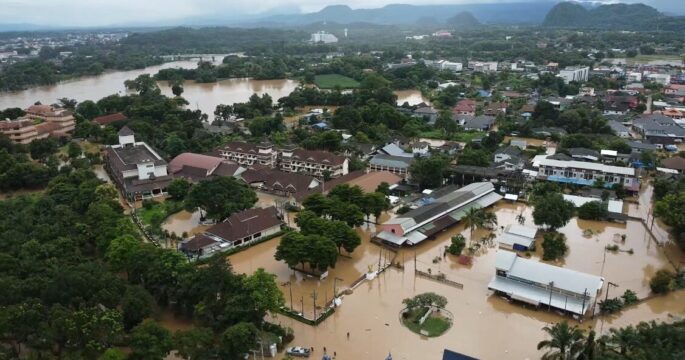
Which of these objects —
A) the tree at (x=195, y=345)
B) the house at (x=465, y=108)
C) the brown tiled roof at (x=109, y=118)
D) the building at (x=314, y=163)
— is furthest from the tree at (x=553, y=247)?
the brown tiled roof at (x=109, y=118)

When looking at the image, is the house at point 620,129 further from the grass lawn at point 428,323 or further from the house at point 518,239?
the grass lawn at point 428,323

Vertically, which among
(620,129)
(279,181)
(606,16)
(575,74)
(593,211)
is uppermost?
(606,16)

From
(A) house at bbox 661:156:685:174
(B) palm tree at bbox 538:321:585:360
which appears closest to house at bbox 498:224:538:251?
(B) palm tree at bbox 538:321:585:360

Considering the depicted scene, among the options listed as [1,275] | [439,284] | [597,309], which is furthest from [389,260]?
[1,275]

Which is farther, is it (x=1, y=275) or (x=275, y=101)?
(x=275, y=101)

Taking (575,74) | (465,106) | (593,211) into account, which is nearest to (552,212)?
(593,211)

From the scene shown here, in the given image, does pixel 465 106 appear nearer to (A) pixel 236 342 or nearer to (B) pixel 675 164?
(B) pixel 675 164

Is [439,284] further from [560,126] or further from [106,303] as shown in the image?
[560,126]
